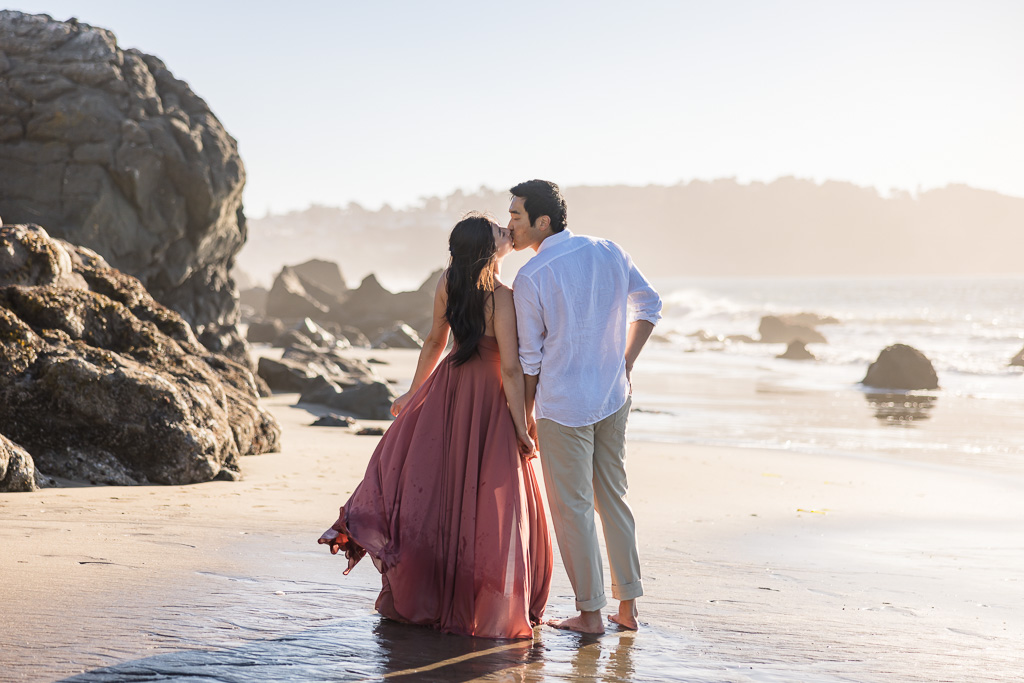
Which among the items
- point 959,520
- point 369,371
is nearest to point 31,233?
point 959,520

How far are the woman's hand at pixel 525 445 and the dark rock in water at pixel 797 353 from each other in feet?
77.1

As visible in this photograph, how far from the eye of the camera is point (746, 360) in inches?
1044

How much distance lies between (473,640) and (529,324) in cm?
132

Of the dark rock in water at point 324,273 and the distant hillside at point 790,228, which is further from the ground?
the distant hillside at point 790,228

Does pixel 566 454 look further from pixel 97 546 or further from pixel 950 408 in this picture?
pixel 950 408

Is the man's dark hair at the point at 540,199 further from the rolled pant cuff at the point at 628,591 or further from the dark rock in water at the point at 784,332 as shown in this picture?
the dark rock in water at the point at 784,332

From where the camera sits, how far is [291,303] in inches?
1367

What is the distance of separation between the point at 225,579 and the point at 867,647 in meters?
2.84

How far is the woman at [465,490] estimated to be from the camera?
3.73 m

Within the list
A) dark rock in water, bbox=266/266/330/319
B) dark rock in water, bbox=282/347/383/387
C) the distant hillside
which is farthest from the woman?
the distant hillside

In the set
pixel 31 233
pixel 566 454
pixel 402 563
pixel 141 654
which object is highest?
pixel 31 233

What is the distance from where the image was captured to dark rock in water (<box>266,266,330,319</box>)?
34.5 m

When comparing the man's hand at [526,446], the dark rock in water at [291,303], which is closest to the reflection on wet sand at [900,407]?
the man's hand at [526,446]

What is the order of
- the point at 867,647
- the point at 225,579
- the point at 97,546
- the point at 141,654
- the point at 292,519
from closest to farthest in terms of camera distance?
the point at 141,654, the point at 867,647, the point at 225,579, the point at 97,546, the point at 292,519
